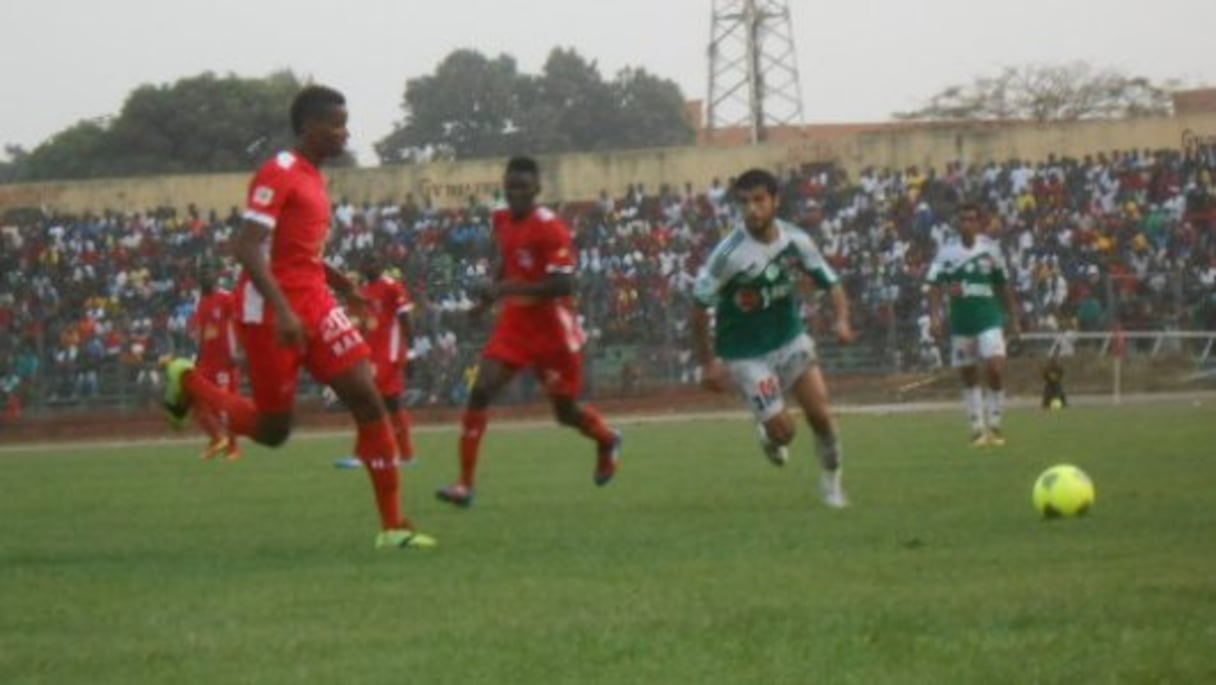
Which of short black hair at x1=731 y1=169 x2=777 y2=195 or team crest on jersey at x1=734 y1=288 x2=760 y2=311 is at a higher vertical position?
short black hair at x1=731 y1=169 x2=777 y2=195

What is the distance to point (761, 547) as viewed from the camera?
1125 cm

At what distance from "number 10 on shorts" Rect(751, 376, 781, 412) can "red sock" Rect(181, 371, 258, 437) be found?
11.1ft

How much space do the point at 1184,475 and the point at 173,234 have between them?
122ft

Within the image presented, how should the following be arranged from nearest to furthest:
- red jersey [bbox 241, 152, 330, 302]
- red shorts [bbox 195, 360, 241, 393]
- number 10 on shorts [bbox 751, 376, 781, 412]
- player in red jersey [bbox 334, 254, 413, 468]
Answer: red jersey [bbox 241, 152, 330, 302], number 10 on shorts [bbox 751, 376, 781, 412], player in red jersey [bbox 334, 254, 413, 468], red shorts [bbox 195, 360, 241, 393]

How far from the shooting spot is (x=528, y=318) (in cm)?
1598

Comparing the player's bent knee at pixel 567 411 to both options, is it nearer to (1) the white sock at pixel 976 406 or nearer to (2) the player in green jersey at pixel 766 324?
(2) the player in green jersey at pixel 766 324

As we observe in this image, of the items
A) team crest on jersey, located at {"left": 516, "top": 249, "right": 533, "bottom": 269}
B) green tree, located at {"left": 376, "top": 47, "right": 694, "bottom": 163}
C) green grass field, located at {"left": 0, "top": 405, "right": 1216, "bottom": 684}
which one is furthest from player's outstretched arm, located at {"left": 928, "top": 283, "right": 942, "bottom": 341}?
green tree, located at {"left": 376, "top": 47, "right": 694, "bottom": 163}

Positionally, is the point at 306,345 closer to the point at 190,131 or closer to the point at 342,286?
the point at 342,286

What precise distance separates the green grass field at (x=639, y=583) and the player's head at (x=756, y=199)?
67.8 inches

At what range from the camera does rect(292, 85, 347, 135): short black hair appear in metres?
11.9

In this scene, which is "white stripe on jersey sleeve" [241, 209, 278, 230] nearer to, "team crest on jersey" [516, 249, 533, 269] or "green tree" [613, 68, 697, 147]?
"team crest on jersey" [516, 249, 533, 269]

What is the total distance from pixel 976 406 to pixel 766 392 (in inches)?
362

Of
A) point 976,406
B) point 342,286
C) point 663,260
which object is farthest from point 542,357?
point 663,260

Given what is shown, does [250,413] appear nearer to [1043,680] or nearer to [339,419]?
[1043,680]
